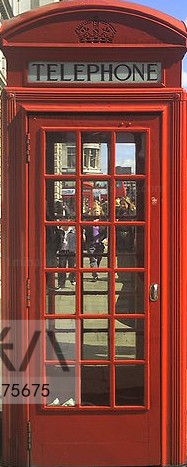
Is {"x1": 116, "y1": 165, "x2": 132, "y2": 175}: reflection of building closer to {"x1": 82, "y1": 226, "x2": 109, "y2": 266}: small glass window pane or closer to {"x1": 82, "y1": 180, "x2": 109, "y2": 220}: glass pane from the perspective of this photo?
{"x1": 82, "y1": 180, "x2": 109, "y2": 220}: glass pane

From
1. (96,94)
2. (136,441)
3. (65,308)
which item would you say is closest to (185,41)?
(96,94)

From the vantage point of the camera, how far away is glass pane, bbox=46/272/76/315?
3219 millimetres

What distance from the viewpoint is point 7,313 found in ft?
10.7

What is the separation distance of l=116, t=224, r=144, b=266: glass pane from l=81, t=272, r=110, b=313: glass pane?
0.44ft

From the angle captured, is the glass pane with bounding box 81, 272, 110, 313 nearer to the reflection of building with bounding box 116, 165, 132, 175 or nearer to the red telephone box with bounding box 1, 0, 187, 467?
the red telephone box with bounding box 1, 0, 187, 467

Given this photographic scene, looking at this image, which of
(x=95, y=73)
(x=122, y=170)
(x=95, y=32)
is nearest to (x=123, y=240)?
(x=122, y=170)

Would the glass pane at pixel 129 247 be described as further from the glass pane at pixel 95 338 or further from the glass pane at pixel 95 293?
the glass pane at pixel 95 338

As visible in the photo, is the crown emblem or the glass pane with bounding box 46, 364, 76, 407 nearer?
the crown emblem

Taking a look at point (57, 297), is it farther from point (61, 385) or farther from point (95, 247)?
point (61, 385)

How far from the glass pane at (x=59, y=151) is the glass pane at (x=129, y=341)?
934 mm

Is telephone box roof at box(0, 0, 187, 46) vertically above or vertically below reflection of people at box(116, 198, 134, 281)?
above

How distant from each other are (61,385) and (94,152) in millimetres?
1377

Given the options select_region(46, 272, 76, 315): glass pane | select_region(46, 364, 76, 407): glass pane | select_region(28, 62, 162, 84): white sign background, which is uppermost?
select_region(28, 62, 162, 84): white sign background

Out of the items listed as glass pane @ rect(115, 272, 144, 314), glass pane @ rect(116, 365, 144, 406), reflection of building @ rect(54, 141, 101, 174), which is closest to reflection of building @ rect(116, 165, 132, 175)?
reflection of building @ rect(54, 141, 101, 174)
